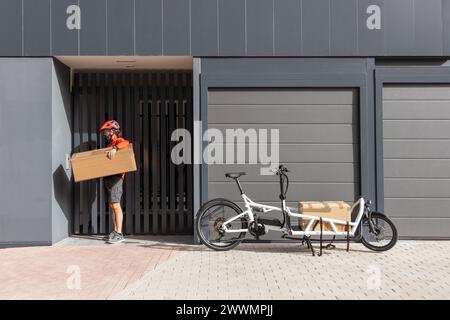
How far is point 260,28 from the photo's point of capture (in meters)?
7.92

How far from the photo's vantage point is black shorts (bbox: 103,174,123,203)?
8.17 meters

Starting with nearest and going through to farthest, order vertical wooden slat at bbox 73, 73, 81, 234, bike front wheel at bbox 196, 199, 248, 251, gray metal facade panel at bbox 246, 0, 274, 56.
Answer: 1. bike front wheel at bbox 196, 199, 248, 251
2. gray metal facade panel at bbox 246, 0, 274, 56
3. vertical wooden slat at bbox 73, 73, 81, 234

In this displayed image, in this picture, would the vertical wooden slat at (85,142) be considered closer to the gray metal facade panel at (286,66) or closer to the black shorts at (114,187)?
the black shorts at (114,187)

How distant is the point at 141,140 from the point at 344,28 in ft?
12.8

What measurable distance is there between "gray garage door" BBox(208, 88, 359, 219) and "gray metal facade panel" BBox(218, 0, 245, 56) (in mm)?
628

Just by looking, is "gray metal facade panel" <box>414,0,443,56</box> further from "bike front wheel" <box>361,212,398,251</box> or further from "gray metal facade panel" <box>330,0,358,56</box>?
"bike front wheel" <box>361,212,398,251</box>

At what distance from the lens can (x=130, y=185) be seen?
8.92 meters

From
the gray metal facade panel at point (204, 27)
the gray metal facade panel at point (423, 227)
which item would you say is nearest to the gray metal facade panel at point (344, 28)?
the gray metal facade panel at point (204, 27)

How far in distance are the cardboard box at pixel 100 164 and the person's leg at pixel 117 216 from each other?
0.53 meters

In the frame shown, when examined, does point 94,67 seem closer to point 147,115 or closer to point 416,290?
point 147,115

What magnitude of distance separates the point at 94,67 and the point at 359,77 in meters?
4.41

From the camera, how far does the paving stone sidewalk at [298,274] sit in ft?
17.1

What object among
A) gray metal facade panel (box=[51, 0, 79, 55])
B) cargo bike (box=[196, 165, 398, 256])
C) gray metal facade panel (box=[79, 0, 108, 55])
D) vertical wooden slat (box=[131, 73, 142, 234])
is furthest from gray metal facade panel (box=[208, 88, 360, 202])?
gray metal facade panel (box=[51, 0, 79, 55])

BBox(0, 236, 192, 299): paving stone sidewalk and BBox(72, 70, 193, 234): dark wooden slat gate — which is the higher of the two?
BBox(72, 70, 193, 234): dark wooden slat gate
